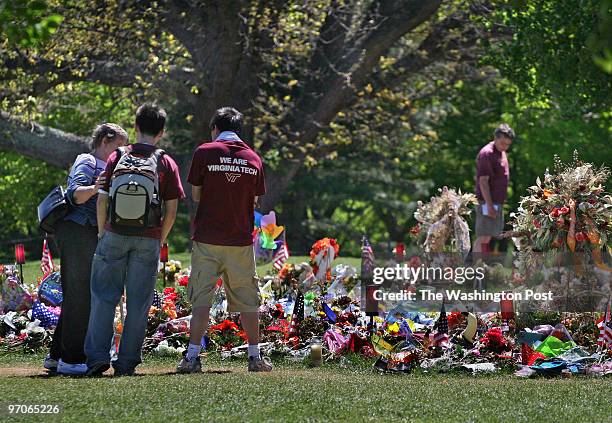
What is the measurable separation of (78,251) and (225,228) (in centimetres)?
105

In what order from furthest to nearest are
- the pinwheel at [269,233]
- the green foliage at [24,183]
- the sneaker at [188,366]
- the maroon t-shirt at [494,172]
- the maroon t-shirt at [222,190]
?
the green foliage at [24,183], the pinwheel at [269,233], the maroon t-shirt at [494,172], the sneaker at [188,366], the maroon t-shirt at [222,190]

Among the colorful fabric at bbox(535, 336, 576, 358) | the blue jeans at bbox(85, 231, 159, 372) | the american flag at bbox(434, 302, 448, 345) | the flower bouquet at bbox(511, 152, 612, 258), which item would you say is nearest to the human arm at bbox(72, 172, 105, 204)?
the blue jeans at bbox(85, 231, 159, 372)

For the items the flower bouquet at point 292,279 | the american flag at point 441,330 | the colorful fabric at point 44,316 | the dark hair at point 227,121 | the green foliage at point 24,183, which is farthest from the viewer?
the green foliage at point 24,183

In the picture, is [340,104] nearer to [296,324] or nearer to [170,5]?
[170,5]

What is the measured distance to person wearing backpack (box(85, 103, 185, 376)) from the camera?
9.05 metres

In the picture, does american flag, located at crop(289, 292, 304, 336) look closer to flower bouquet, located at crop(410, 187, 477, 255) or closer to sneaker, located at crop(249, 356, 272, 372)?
sneaker, located at crop(249, 356, 272, 372)

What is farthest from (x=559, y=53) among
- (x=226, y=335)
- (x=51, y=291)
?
(x=226, y=335)

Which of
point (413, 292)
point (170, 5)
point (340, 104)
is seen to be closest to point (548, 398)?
point (413, 292)

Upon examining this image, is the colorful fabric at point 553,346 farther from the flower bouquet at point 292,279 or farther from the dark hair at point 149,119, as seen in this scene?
the flower bouquet at point 292,279

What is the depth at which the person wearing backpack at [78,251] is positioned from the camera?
9477 mm

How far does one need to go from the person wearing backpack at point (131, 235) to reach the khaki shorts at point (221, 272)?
1.08 feet

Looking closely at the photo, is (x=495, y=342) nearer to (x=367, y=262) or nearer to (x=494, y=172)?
(x=367, y=262)

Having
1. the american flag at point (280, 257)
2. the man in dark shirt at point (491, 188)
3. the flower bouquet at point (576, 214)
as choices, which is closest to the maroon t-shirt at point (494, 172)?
the man in dark shirt at point (491, 188)

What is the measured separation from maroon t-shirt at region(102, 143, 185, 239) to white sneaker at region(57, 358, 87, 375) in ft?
3.31
